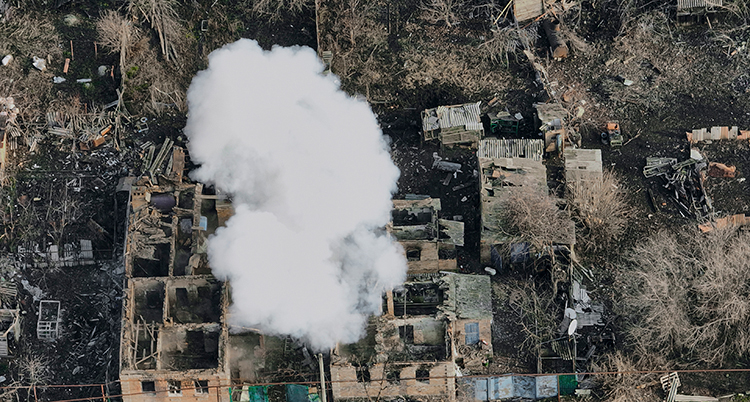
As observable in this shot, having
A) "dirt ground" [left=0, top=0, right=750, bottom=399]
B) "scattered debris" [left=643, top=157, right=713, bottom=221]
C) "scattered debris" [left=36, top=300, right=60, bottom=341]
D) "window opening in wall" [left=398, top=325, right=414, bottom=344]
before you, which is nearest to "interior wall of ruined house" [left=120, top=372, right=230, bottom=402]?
"dirt ground" [left=0, top=0, right=750, bottom=399]

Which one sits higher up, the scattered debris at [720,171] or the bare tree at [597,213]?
the scattered debris at [720,171]

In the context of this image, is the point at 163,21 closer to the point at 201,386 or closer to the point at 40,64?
the point at 40,64

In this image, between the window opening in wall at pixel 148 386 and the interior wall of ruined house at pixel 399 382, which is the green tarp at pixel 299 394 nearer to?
the interior wall of ruined house at pixel 399 382

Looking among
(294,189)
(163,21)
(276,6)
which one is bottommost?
(294,189)

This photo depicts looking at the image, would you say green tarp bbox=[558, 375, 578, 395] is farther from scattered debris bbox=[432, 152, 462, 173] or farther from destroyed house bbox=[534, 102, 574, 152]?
destroyed house bbox=[534, 102, 574, 152]

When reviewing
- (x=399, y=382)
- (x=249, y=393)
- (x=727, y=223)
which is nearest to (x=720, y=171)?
(x=727, y=223)

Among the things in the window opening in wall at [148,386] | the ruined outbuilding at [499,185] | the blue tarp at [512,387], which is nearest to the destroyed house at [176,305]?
the window opening in wall at [148,386]

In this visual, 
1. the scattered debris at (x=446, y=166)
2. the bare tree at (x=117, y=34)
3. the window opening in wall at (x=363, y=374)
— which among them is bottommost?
the window opening in wall at (x=363, y=374)
